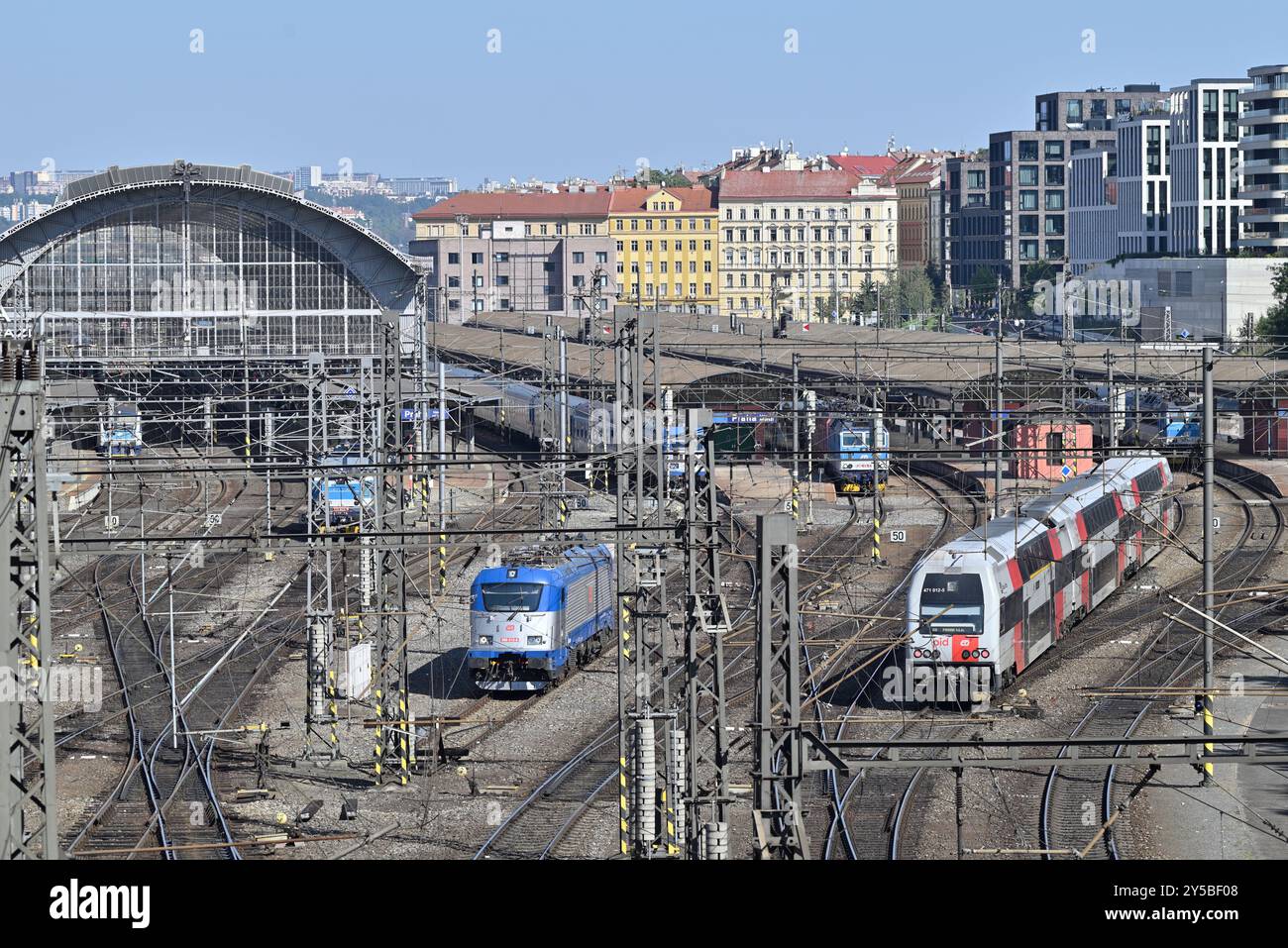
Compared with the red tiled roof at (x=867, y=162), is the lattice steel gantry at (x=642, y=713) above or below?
below

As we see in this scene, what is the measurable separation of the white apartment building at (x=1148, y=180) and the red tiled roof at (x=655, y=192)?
27.3m

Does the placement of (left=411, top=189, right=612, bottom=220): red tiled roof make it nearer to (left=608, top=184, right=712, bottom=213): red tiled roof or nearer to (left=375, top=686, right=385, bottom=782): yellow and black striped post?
(left=608, top=184, right=712, bottom=213): red tiled roof

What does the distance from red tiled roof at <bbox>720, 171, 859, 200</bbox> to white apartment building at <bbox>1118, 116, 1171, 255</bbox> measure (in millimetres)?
19921

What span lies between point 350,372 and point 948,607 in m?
28.4

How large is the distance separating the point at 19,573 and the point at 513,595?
49.1 feet

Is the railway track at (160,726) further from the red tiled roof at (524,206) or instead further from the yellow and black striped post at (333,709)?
the red tiled roof at (524,206)

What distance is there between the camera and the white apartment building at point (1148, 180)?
4375 inches

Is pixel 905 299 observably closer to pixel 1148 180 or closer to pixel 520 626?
pixel 1148 180

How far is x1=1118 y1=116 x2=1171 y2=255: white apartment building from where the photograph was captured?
11112 cm

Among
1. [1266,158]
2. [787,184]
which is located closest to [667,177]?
[787,184]

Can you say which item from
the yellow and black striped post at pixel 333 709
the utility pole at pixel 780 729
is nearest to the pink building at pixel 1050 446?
the yellow and black striped post at pixel 333 709

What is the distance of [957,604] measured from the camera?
24.4 meters
